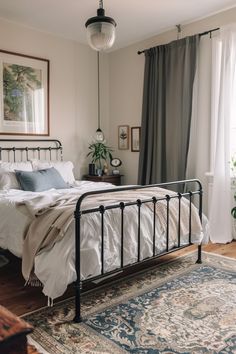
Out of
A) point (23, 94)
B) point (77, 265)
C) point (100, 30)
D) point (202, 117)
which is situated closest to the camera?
point (77, 265)

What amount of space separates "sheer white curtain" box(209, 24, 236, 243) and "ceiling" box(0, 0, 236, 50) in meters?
0.46

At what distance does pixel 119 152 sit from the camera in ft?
17.9

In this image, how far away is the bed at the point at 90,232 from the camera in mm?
2221

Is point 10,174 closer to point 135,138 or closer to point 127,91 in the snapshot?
point 135,138

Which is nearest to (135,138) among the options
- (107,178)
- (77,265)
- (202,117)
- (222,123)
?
(107,178)

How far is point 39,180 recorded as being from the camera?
12.1ft

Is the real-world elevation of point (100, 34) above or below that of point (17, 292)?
above

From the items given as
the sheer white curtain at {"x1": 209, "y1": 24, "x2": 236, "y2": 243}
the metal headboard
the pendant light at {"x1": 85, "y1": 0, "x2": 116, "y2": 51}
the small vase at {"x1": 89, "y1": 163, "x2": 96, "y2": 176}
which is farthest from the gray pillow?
the sheer white curtain at {"x1": 209, "y1": 24, "x2": 236, "y2": 243}

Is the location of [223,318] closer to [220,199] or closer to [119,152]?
[220,199]

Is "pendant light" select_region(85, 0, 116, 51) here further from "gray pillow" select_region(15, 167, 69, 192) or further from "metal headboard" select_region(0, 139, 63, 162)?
"metal headboard" select_region(0, 139, 63, 162)

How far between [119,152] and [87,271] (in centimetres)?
335

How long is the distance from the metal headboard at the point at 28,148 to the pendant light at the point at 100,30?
78.7 inches

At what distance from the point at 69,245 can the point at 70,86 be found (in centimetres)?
338

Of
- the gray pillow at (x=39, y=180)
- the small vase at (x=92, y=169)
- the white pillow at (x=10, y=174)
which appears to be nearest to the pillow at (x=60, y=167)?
the white pillow at (x=10, y=174)
